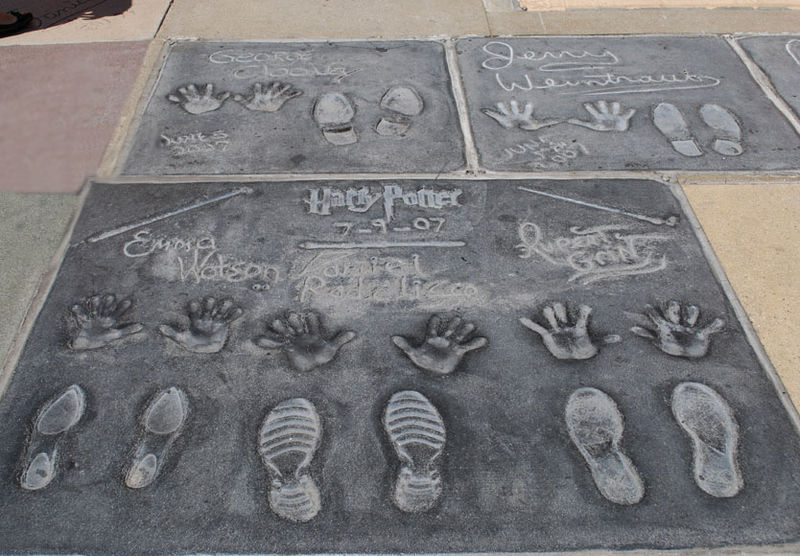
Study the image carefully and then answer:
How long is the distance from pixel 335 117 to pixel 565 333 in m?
1.75

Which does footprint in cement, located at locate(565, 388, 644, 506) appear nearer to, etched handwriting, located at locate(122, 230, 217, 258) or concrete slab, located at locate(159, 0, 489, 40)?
etched handwriting, located at locate(122, 230, 217, 258)

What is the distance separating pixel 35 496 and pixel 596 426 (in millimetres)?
1714

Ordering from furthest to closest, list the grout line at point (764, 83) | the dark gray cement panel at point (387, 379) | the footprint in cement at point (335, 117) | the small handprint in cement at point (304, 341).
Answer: the grout line at point (764, 83)
the footprint in cement at point (335, 117)
the small handprint in cement at point (304, 341)
the dark gray cement panel at point (387, 379)

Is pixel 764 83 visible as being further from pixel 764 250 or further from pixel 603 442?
pixel 603 442

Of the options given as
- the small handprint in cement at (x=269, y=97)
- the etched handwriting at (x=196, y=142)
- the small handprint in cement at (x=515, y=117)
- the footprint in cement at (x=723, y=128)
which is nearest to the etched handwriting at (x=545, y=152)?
the small handprint in cement at (x=515, y=117)

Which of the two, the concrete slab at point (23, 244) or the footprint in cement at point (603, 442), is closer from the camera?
the footprint in cement at point (603, 442)

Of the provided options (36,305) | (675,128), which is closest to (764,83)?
(675,128)

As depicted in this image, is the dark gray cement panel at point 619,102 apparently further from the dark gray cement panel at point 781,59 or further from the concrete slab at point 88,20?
the concrete slab at point 88,20

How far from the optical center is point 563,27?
422cm

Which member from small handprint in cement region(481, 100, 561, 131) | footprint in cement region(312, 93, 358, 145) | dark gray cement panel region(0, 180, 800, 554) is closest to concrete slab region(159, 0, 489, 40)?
footprint in cement region(312, 93, 358, 145)

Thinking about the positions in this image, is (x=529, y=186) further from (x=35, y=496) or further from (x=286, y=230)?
(x=35, y=496)

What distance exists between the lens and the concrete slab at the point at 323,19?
Answer: 415 centimetres

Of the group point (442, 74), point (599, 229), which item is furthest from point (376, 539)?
point (442, 74)

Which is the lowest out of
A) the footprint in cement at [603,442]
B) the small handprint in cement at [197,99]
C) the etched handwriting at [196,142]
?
the footprint in cement at [603,442]
